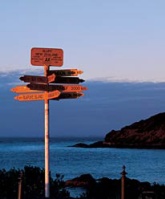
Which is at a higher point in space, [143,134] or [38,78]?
[143,134]

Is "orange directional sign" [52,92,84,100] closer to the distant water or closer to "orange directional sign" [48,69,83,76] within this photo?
"orange directional sign" [48,69,83,76]

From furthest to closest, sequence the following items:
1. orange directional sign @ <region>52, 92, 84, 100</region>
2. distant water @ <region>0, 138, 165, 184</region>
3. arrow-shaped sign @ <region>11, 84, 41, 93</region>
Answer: distant water @ <region>0, 138, 165, 184</region> < arrow-shaped sign @ <region>11, 84, 41, 93</region> < orange directional sign @ <region>52, 92, 84, 100</region>

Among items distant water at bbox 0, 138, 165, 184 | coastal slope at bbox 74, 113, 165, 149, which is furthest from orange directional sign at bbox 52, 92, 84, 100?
coastal slope at bbox 74, 113, 165, 149

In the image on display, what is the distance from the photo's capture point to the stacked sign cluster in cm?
1509

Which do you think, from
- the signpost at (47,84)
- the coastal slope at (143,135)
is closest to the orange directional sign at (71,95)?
the signpost at (47,84)

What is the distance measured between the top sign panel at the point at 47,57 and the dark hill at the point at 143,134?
122 metres

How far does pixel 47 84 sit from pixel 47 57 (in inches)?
24.4

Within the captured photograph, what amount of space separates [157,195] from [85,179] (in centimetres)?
2367

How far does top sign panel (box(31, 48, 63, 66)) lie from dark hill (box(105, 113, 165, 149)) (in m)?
122

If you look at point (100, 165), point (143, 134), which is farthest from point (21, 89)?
point (143, 134)

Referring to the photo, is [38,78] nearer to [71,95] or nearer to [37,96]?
[37,96]

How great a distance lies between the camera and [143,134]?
142375 mm

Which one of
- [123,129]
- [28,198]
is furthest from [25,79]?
[123,129]

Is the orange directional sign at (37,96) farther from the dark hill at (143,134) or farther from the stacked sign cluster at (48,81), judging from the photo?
the dark hill at (143,134)
